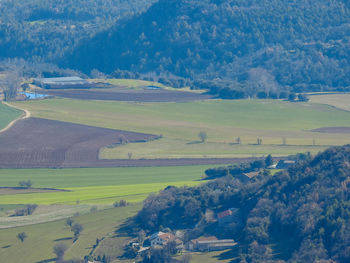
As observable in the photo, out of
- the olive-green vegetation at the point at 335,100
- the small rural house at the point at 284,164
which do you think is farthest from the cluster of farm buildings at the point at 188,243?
the olive-green vegetation at the point at 335,100

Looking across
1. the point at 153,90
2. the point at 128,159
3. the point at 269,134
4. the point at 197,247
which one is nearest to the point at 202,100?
the point at 153,90

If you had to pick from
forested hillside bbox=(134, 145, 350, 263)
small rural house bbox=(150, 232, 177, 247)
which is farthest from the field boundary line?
small rural house bbox=(150, 232, 177, 247)

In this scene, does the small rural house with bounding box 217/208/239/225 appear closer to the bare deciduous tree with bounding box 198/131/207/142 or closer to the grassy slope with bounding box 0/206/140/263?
the grassy slope with bounding box 0/206/140/263

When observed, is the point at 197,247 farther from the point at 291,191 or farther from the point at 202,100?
the point at 202,100

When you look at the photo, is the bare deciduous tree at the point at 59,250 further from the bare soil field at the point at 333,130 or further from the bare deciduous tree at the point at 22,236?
the bare soil field at the point at 333,130

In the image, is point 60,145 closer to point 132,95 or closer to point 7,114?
point 7,114
